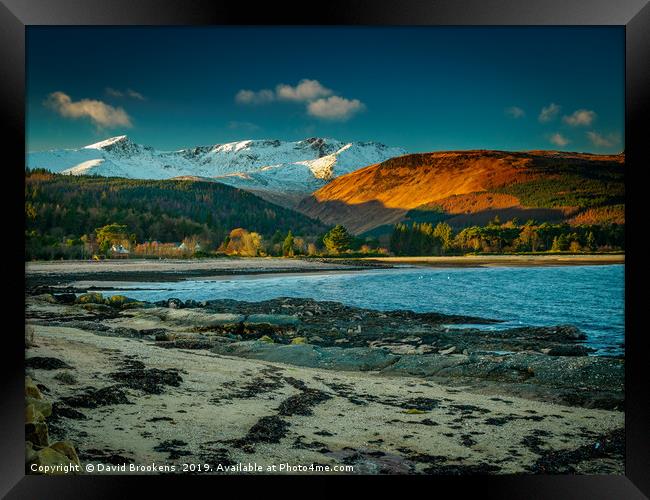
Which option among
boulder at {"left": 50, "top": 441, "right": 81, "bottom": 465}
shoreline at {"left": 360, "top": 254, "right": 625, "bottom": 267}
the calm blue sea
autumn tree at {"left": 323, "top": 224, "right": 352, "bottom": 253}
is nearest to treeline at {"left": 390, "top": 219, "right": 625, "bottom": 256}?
shoreline at {"left": 360, "top": 254, "right": 625, "bottom": 267}

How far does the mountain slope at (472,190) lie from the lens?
18.2 feet

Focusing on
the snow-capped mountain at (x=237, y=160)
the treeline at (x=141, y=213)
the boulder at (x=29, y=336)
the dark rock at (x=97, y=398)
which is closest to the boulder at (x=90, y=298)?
the treeline at (x=141, y=213)

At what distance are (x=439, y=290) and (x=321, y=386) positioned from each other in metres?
1.86

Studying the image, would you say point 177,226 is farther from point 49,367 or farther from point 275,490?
point 275,490

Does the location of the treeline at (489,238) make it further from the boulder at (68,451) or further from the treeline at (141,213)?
the boulder at (68,451)

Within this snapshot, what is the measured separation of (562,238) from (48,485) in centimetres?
577

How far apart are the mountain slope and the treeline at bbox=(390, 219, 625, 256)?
12cm

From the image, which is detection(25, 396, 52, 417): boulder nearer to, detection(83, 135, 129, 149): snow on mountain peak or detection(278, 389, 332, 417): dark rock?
detection(278, 389, 332, 417): dark rock

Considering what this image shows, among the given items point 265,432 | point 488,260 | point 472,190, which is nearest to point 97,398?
point 265,432

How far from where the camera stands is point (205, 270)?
6.46 metres

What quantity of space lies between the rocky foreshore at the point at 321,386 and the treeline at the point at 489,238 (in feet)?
2.89

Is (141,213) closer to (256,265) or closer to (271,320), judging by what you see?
(256,265)

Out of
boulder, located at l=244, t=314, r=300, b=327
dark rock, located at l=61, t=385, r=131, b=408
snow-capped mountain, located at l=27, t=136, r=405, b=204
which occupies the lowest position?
dark rock, located at l=61, t=385, r=131, b=408

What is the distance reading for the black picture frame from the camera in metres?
4.04
